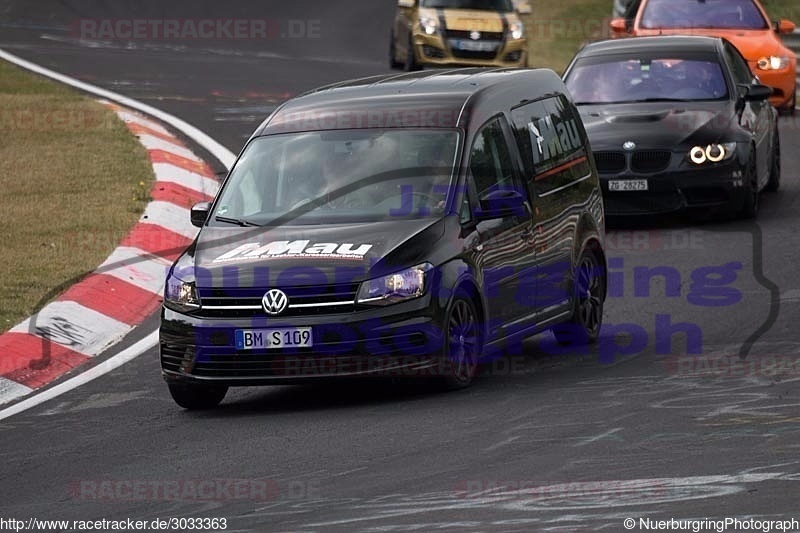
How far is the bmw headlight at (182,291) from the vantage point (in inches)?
384

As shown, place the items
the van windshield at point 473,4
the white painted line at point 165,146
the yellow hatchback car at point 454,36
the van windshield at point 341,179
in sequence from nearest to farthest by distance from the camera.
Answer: the van windshield at point 341,179 → the white painted line at point 165,146 → the yellow hatchback car at point 454,36 → the van windshield at point 473,4

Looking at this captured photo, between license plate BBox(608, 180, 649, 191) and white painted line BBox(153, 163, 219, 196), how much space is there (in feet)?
12.0

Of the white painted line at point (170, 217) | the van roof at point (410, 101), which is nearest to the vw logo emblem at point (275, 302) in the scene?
the van roof at point (410, 101)

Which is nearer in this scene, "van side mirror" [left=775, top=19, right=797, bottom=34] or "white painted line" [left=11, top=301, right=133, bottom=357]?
"white painted line" [left=11, top=301, right=133, bottom=357]

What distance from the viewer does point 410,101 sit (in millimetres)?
10891

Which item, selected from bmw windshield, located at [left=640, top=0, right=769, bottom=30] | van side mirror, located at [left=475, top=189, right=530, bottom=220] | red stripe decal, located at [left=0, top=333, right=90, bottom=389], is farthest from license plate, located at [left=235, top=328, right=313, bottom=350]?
bmw windshield, located at [left=640, top=0, right=769, bottom=30]

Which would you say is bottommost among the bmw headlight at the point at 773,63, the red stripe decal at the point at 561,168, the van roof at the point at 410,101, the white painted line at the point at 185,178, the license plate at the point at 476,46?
the white painted line at the point at 185,178

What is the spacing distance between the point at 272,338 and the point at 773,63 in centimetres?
1541

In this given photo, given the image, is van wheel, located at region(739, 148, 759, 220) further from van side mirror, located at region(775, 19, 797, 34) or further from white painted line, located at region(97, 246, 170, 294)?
van side mirror, located at region(775, 19, 797, 34)

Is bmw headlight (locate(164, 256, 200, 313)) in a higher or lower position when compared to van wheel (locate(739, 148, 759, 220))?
higher

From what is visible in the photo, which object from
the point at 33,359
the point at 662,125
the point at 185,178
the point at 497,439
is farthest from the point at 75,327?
the point at 662,125

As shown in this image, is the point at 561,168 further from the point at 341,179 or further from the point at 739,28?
the point at 739,28

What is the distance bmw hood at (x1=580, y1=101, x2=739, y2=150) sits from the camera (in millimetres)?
16188

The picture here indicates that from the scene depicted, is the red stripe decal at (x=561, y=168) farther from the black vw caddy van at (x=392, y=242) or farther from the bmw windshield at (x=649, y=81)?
the bmw windshield at (x=649, y=81)
